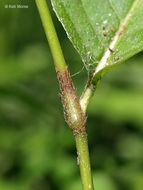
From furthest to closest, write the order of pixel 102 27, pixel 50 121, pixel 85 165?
1. pixel 50 121
2. pixel 102 27
3. pixel 85 165

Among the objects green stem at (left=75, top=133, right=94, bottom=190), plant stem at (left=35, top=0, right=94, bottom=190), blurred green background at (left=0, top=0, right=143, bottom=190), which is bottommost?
blurred green background at (left=0, top=0, right=143, bottom=190)

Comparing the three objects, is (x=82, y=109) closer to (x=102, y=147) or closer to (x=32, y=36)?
(x=102, y=147)

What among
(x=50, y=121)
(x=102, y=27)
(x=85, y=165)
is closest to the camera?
(x=85, y=165)

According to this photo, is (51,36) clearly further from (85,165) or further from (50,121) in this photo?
(50,121)

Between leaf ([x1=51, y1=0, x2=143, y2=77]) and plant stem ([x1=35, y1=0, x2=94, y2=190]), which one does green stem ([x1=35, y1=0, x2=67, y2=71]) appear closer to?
plant stem ([x1=35, y1=0, x2=94, y2=190])

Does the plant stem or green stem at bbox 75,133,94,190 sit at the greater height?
the plant stem

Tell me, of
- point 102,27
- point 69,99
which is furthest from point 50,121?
point 69,99

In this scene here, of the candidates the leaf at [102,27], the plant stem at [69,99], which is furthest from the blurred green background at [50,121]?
the plant stem at [69,99]

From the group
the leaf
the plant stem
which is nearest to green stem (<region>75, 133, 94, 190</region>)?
the plant stem
